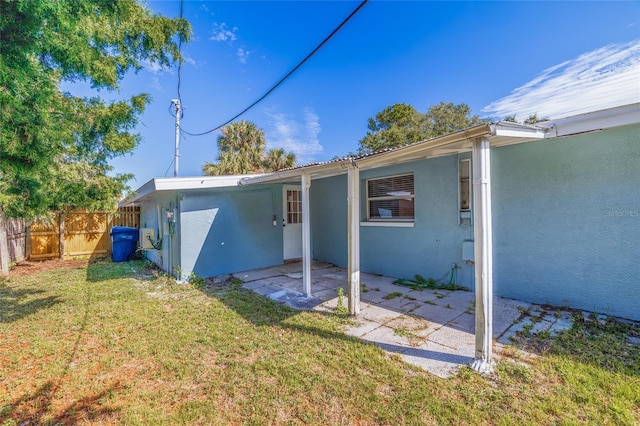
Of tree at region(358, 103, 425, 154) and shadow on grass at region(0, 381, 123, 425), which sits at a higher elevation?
tree at region(358, 103, 425, 154)

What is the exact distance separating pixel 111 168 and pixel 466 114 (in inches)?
801

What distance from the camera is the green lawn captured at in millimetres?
2451

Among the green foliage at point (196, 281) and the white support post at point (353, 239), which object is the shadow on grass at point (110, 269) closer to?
the green foliage at point (196, 281)

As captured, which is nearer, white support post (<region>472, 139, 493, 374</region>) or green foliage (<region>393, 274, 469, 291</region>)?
white support post (<region>472, 139, 493, 374</region>)

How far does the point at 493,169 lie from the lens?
526 cm

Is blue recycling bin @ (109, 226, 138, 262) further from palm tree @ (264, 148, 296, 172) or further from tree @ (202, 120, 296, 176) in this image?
palm tree @ (264, 148, 296, 172)

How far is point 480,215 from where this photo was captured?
9.93 ft

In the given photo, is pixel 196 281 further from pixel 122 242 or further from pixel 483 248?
pixel 483 248

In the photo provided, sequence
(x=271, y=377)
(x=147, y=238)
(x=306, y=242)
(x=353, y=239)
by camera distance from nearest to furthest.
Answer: (x=271, y=377) < (x=353, y=239) < (x=306, y=242) < (x=147, y=238)

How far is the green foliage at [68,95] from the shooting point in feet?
A: 9.03

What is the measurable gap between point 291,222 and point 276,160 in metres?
11.1

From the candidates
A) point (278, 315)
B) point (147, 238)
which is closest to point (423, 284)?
point (278, 315)

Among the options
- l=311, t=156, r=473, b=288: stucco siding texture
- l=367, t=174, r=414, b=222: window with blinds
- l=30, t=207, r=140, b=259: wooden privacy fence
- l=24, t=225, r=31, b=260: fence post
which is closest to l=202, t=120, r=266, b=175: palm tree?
l=30, t=207, r=140, b=259: wooden privacy fence

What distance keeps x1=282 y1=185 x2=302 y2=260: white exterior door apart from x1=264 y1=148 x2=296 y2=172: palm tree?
34.3 feet
